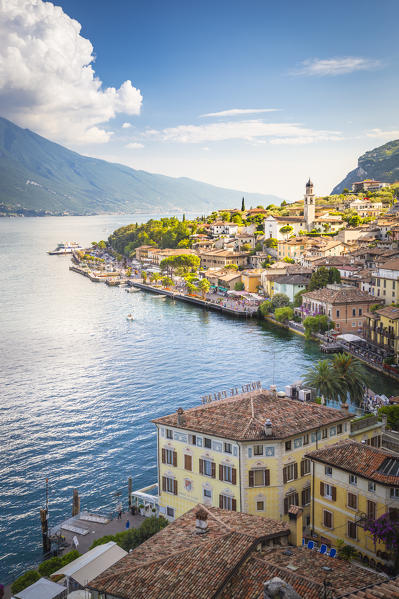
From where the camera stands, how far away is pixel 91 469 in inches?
1254

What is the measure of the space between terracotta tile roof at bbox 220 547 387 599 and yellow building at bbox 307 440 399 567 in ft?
11.7

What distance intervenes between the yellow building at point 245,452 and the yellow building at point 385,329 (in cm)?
2994

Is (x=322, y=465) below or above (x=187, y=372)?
above

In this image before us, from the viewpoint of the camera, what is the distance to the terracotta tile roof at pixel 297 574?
41.3ft

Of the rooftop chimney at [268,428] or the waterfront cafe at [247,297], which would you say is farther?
the waterfront cafe at [247,297]

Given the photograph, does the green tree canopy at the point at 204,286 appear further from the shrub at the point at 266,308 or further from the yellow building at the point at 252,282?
the shrub at the point at 266,308

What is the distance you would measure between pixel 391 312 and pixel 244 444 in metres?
37.2

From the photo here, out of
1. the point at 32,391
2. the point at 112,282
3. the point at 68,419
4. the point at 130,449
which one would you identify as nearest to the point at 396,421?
the point at 130,449

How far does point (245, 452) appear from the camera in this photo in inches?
806

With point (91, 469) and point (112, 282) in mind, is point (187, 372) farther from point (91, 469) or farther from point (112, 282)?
point (112, 282)

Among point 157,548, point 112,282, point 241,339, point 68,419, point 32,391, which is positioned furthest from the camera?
point 112,282

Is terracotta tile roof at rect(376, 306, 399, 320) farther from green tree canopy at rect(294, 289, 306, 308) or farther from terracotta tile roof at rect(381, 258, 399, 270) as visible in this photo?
green tree canopy at rect(294, 289, 306, 308)

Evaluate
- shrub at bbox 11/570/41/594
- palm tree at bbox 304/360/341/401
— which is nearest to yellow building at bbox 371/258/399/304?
palm tree at bbox 304/360/341/401

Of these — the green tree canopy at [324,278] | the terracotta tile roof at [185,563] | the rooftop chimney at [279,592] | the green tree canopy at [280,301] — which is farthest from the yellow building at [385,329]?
the rooftop chimney at [279,592]
